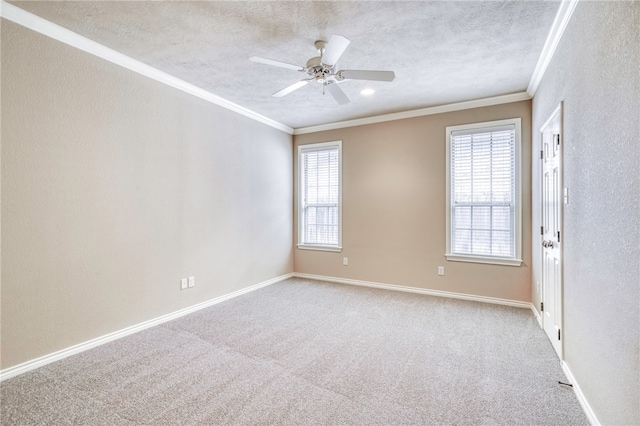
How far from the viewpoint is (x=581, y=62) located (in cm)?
200

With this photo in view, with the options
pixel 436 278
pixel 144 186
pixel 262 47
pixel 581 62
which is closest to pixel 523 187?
pixel 436 278

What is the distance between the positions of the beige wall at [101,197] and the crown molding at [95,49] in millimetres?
62

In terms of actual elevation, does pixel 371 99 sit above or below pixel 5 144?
above

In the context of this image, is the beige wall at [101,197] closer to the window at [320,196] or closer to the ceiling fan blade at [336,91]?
the window at [320,196]

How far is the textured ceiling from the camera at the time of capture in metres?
2.22

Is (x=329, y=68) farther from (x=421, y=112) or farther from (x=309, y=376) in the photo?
(x=309, y=376)

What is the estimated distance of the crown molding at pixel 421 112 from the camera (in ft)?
12.9

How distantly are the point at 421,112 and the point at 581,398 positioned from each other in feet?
12.2

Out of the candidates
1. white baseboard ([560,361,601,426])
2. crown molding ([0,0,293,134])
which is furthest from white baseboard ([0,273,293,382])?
white baseboard ([560,361,601,426])

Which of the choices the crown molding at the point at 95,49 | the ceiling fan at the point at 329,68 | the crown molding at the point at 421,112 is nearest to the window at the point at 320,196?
the crown molding at the point at 421,112

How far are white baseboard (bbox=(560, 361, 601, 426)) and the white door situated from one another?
0.21 meters

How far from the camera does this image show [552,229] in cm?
281

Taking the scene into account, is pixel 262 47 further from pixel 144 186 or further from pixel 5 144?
pixel 5 144

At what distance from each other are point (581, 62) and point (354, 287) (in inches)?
151
